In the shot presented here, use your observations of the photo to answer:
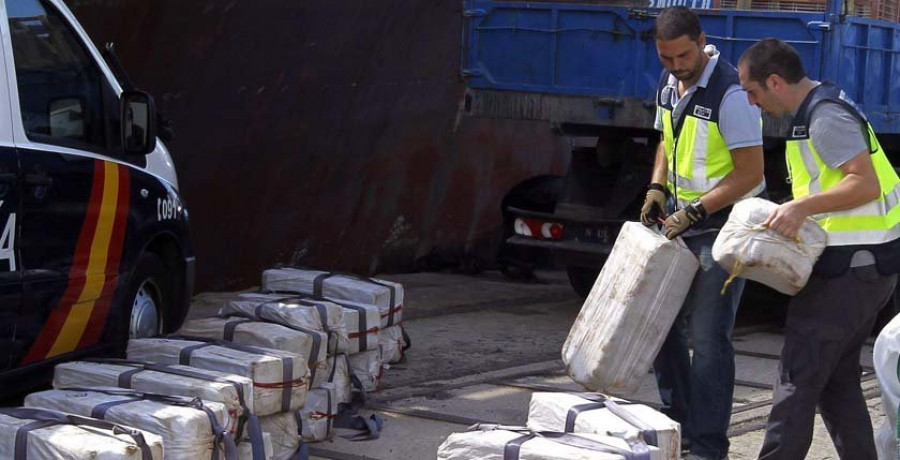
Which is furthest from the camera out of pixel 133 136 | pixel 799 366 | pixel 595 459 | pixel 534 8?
A: pixel 534 8

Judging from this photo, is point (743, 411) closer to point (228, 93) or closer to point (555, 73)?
point (555, 73)

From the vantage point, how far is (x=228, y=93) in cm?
1002

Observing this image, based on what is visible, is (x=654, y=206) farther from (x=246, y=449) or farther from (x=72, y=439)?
(x=72, y=439)

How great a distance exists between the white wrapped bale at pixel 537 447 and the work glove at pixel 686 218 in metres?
1.31

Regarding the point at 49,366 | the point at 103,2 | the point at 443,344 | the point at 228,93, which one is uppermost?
the point at 103,2

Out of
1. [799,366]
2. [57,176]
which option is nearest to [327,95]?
[57,176]

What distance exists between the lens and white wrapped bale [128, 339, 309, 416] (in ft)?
18.5

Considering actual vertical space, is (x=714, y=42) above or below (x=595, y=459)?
above

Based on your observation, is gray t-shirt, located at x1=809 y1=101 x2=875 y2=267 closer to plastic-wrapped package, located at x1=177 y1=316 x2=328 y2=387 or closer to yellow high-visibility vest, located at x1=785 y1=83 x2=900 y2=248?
yellow high-visibility vest, located at x1=785 y1=83 x2=900 y2=248

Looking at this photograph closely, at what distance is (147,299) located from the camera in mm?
6707

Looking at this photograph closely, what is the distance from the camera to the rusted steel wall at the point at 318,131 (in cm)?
961

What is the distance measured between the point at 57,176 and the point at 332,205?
18.7ft

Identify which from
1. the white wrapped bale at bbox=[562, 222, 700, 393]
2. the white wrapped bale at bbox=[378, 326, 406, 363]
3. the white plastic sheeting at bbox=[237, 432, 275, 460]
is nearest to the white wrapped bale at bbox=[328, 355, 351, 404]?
the white wrapped bale at bbox=[378, 326, 406, 363]

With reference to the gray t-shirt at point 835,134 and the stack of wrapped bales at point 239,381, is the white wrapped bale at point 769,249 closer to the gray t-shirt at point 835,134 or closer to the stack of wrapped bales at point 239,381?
the gray t-shirt at point 835,134
